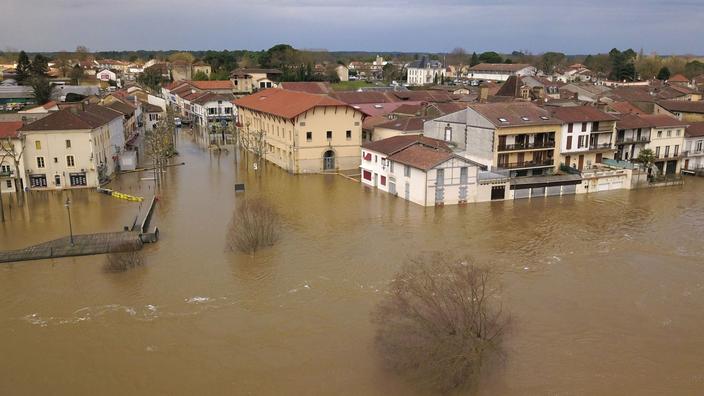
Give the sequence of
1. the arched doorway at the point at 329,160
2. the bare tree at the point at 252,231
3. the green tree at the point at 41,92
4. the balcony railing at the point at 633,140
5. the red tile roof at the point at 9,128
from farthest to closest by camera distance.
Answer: the green tree at the point at 41,92
the arched doorway at the point at 329,160
the balcony railing at the point at 633,140
the red tile roof at the point at 9,128
the bare tree at the point at 252,231

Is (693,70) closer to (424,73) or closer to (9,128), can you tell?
(424,73)

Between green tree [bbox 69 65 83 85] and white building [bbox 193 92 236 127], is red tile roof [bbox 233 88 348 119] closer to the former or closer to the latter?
white building [bbox 193 92 236 127]

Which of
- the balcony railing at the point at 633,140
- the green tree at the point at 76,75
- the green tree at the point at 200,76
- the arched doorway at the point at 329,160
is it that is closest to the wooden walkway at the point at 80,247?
the arched doorway at the point at 329,160

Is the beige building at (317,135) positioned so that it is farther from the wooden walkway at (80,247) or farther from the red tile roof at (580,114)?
the wooden walkway at (80,247)

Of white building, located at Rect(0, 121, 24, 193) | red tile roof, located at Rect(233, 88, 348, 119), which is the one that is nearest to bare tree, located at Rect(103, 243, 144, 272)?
white building, located at Rect(0, 121, 24, 193)

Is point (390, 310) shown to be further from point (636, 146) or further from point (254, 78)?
point (254, 78)

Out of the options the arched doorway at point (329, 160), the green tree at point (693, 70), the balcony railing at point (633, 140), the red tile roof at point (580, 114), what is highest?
the green tree at point (693, 70)
